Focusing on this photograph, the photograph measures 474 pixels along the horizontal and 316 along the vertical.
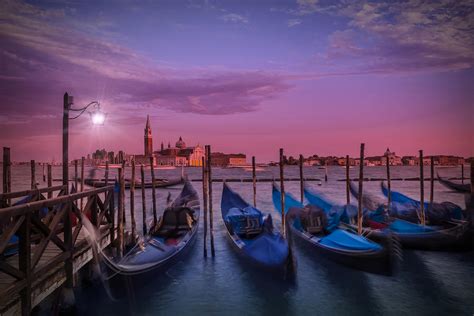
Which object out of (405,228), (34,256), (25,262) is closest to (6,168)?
(34,256)

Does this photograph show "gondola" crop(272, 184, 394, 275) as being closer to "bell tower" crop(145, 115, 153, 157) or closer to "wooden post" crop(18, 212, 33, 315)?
"wooden post" crop(18, 212, 33, 315)

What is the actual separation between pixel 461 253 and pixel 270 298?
6.87 meters

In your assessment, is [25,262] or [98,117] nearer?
[25,262]

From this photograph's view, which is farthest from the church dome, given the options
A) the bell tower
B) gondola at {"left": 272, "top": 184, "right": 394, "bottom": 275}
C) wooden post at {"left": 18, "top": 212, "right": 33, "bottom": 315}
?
wooden post at {"left": 18, "top": 212, "right": 33, "bottom": 315}

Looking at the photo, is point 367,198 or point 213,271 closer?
point 213,271

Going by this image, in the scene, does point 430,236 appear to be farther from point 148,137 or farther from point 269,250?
point 148,137

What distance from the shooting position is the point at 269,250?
682 centimetres

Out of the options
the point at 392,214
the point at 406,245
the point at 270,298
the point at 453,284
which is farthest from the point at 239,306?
the point at 392,214

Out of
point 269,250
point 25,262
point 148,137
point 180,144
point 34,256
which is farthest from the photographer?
point 180,144

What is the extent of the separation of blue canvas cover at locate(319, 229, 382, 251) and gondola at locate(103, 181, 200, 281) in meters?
3.83

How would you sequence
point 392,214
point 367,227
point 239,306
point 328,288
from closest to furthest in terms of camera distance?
point 239,306, point 328,288, point 367,227, point 392,214

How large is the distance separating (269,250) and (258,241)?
0.50m

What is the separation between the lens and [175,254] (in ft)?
24.8

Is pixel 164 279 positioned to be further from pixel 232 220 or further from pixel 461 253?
pixel 461 253
